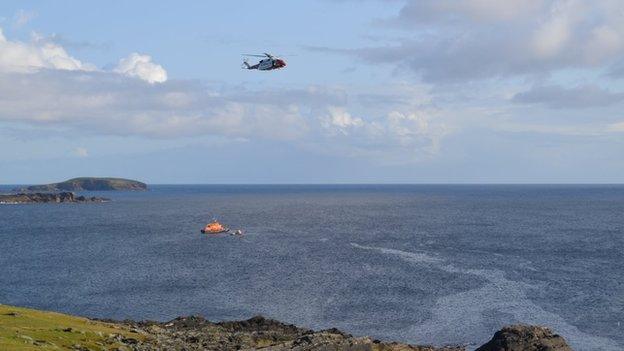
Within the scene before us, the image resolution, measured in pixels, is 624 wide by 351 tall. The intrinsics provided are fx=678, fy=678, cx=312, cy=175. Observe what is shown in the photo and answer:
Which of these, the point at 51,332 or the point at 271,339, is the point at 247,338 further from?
the point at 51,332

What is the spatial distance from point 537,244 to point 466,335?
78.6 m

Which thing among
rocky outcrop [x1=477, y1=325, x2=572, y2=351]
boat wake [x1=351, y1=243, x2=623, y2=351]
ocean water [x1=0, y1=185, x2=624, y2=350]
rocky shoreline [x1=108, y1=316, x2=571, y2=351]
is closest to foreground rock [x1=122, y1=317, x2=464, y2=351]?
rocky shoreline [x1=108, y1=316, x2=571, y2=351]

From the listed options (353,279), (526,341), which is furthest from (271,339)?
(353,279)

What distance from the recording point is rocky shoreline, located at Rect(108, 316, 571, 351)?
47656 mm

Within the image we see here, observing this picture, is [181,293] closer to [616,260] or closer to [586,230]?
[616,260]

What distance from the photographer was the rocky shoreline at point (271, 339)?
47656 millimetres

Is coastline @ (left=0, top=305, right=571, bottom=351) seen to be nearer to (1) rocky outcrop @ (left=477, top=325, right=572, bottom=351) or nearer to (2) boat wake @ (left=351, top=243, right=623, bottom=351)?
(1) rocky outcrop @ (left=477, top=325, right=572, bottom=351)

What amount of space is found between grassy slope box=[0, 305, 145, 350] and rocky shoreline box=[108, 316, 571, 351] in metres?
2.01

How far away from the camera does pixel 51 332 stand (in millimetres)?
47469

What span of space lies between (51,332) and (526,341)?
3346 centimetres

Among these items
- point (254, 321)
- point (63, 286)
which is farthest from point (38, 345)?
point (63, 286)

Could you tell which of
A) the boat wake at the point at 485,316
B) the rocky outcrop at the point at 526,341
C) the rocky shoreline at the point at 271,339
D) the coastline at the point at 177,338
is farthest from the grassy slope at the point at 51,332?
the boat wake at the point at 485,316

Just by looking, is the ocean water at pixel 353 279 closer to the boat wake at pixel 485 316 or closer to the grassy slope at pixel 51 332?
the boat wake at pixel 485 316

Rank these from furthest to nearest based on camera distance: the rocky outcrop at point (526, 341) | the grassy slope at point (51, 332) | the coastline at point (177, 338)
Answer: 1. the rocky outcrop at point (526, 341)
2. the coastline at point (177, 338)
3. the grassy slope at point (51, 332)
